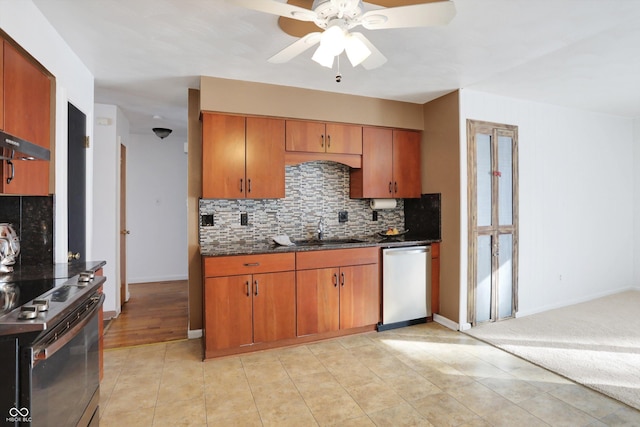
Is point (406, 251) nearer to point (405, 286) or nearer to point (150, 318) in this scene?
point (405, 286)

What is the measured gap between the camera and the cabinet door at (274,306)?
3.11 m

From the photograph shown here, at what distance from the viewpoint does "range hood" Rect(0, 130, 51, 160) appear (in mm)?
1441

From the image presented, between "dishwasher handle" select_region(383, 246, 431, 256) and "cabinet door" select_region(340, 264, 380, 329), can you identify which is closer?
"cabinet door" select_region(340, 264, 380, 329)

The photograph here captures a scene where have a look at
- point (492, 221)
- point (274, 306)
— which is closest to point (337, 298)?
point (274, 306)

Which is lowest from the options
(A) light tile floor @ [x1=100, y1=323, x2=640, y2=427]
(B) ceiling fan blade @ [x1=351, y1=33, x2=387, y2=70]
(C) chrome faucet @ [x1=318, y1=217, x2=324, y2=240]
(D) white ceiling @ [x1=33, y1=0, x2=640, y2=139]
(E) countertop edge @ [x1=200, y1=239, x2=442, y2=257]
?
(A) light tile floor @ [x1=100, y1=323, x2=640, y2=427]

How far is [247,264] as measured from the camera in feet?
10.1

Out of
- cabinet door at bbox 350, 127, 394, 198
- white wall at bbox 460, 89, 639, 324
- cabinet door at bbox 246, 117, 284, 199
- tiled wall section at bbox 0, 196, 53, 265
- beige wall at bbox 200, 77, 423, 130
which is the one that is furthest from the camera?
white wall at bbox 460, 89, 639, 324

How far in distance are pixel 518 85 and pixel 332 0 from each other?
282cm

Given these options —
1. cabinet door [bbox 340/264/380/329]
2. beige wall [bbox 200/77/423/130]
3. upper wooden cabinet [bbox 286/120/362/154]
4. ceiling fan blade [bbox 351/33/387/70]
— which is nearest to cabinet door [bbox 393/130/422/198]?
beige wall [bbox 200/77/423/130]

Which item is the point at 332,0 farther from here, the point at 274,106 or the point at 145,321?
the point at 145,321

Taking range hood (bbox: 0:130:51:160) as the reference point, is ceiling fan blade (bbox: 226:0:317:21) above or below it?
above

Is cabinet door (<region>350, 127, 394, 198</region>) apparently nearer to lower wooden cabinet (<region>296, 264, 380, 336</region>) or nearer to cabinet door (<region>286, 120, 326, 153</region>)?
cabinet door (<region>286, 120, 326, 153</region>)

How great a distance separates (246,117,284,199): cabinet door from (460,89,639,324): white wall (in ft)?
6.28

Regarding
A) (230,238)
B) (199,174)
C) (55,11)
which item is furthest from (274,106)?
(55,11)
